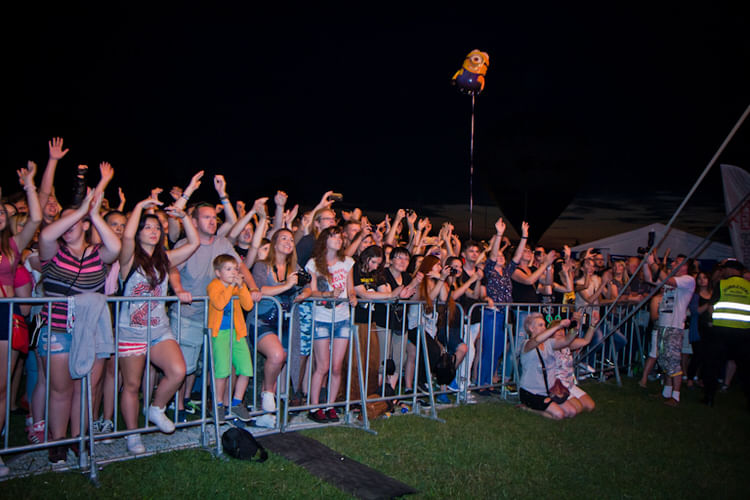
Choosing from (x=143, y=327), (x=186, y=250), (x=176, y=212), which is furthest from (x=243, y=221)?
(x=143, y=327)

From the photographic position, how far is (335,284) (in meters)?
6.44

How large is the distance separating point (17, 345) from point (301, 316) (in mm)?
2624

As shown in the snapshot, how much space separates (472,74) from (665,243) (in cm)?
1167

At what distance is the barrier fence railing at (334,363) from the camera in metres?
4.82

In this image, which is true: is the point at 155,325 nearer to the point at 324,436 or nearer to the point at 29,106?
the point at 324,436

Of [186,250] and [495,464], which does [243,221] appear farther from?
[495,464]

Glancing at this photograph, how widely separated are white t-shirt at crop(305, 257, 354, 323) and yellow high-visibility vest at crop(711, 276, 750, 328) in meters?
5.42

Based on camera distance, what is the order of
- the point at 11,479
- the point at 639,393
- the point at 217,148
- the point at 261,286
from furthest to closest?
the point at 217,148, the point at 639,393, the point at 261,286, the point at 11,479

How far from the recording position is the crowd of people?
184 inches

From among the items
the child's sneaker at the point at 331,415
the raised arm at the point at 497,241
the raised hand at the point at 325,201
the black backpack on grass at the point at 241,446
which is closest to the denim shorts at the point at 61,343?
the black backpack on grass at the point at 241,446

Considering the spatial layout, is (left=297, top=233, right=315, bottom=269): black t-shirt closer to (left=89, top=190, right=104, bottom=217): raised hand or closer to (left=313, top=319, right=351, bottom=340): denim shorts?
(left=313, top=319, right=351, bottom=340): denim shorts

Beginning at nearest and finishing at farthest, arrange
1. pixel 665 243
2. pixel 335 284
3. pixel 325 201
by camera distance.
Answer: pixel 335 284 < pixel 325 201 < pixel 665 243

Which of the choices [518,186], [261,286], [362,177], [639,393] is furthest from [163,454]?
[518,186]

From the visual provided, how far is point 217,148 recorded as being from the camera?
803 inches
